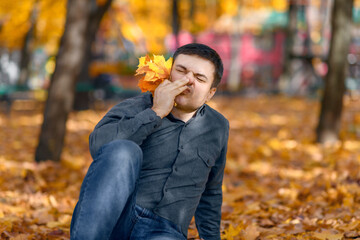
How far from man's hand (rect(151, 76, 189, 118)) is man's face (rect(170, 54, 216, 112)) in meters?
0.11

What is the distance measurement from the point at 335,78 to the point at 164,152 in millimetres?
5532

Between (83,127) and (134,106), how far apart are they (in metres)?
7.87

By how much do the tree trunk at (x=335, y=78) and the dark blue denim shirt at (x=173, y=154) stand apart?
16.9ft

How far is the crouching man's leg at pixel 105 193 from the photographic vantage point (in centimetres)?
201

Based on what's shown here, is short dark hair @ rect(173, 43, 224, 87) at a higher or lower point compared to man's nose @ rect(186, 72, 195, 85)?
higher

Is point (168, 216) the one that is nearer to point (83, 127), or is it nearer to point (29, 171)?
point (29, 171)

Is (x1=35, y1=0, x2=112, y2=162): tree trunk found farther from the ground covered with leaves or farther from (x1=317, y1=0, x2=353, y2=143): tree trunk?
(x1=317, y1=0, x2=353, y2=143): tree trunk

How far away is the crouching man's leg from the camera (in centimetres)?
201

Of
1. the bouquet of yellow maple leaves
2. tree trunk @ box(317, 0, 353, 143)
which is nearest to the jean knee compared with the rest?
the bouquet of yellow maple leaves

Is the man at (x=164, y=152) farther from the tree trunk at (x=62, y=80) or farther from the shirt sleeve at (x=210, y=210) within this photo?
the tree trunk at (x=62, y=80)

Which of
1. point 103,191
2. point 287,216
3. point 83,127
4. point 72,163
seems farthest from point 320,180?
point 83,127

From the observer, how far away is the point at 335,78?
7.25 meters

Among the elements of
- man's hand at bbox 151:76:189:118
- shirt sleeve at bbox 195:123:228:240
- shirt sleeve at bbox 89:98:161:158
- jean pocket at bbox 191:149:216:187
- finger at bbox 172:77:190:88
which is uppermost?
finger at bbox 172:77:190:88

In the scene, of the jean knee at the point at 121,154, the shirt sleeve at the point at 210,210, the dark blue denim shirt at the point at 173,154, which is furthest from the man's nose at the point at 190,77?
the shirt sleeve at the point at 210,210
